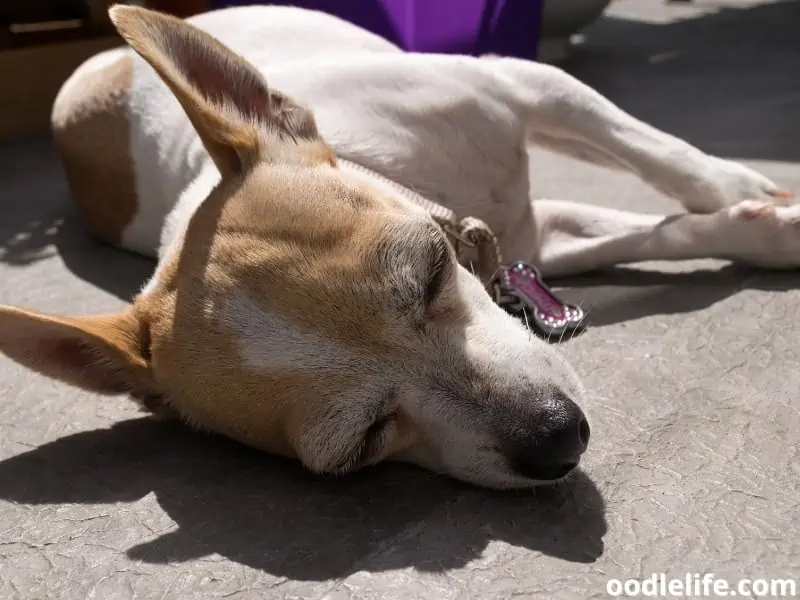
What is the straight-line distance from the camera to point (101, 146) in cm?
312

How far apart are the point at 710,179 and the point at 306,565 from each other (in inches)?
69.6

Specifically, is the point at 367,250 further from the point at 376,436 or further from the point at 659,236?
the point at 659,236

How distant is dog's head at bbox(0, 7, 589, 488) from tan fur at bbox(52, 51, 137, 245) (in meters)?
1.20

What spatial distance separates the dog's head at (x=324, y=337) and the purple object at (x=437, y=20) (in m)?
2.56

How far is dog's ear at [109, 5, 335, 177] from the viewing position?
6.15 ft

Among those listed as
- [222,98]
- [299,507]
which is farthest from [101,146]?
[299,507]

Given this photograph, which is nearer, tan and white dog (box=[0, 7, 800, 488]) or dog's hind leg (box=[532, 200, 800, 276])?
tan and white dog (box=[0, 7, 800, 488])

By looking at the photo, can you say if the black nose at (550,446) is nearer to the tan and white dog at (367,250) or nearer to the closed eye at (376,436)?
the tan and white dog at (367,250)

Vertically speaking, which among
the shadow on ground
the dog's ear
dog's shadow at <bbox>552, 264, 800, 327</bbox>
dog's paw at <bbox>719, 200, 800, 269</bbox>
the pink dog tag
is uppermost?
the dog's ear

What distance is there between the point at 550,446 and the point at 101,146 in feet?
7.51

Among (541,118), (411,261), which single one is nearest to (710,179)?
(541,118)

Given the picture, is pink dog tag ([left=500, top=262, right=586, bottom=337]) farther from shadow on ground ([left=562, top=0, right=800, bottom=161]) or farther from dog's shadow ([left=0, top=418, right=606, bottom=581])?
shadow on ground ([left=562, top=0, right=800, bottom=161])

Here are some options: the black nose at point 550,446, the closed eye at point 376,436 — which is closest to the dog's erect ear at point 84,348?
the closed eye at point 376,436

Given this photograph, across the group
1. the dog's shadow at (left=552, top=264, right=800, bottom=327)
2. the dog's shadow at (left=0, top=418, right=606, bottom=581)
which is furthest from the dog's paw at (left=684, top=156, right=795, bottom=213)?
the dog's shadow at (left=0, top=418, right=606, bottom=581)
